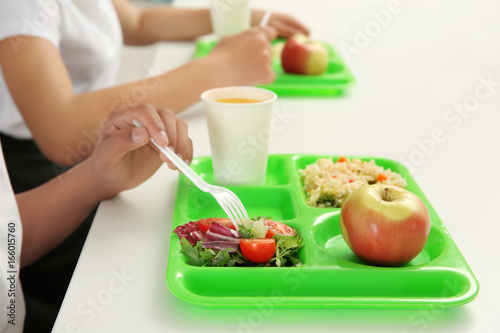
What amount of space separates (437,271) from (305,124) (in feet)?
1.87

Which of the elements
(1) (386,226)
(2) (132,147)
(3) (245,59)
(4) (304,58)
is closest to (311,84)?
(4) (304,58)

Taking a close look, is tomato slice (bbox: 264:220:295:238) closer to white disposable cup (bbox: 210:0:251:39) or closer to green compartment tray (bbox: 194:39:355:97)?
green compartment tray (bbox: 194:39:355:97)

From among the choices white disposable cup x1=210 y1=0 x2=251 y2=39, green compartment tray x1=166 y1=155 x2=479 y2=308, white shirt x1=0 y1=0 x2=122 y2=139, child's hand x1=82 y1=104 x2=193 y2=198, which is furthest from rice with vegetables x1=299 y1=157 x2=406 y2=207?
white disposable cup x1=210 y1=0 x2=251 y2=39

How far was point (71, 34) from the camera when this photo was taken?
1.32 meters

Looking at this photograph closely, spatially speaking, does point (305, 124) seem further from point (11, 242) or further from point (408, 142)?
point (11, 242)

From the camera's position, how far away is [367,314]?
2.09 ft

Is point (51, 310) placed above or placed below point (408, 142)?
below

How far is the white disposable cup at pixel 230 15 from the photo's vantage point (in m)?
1.59

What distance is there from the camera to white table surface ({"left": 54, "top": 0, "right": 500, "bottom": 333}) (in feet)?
2.08

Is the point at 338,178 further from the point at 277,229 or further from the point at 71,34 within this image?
the point at 71,34

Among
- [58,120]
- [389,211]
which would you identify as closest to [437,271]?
[389,211]

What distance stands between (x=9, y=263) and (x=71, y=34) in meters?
0.65

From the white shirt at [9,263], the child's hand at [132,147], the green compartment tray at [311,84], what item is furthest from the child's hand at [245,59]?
the white shirt at [9,263]

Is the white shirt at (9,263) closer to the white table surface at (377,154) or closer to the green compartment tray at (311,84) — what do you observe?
the white table surface at (377,154)
